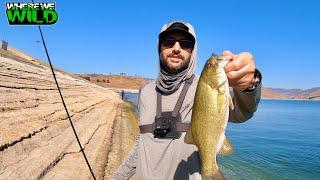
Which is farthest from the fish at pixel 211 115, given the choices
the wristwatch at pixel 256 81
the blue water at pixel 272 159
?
the blue water at pixel 272 159

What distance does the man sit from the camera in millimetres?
4180

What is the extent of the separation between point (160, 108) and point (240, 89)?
120 cm

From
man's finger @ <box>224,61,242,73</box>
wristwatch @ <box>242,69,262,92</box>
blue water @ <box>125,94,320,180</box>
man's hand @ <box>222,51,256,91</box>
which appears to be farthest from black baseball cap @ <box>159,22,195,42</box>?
blue water @ <box>125,94,320,180</box>

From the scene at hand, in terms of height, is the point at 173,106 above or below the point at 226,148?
above

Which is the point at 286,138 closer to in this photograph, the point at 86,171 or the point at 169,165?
the point at 86,171

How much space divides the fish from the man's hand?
2.3 inches

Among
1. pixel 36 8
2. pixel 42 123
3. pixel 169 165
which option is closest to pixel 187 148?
pixel 169 165

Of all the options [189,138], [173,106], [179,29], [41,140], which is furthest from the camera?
[41,140]

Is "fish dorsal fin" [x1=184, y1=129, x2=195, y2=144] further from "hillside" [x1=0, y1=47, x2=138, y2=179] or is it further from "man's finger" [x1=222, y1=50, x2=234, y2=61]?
"hillside" [x1=0, y1=47, x2=138, y2=179]

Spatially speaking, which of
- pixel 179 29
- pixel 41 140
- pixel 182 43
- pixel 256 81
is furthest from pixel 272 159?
pixel 256 81

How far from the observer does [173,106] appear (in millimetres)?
4602

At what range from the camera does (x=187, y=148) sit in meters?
4.31

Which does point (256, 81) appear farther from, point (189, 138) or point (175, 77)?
point (175, 77)

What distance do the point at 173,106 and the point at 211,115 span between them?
110 centimetres
